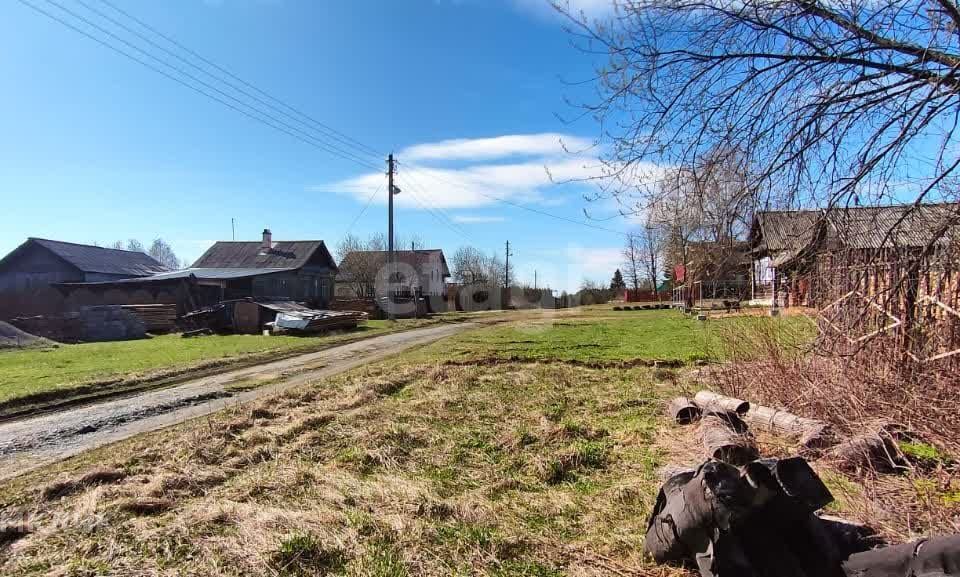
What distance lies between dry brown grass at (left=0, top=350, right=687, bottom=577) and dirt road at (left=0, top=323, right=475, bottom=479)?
77 centimetres

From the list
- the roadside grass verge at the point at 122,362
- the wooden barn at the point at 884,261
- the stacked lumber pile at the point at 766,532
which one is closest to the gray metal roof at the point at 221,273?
the roadside grass verge at the point at 122,362

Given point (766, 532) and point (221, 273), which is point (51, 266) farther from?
point (766, 532)

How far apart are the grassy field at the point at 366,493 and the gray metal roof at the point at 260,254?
31.2 meters

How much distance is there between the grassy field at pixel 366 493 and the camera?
326 centimetres

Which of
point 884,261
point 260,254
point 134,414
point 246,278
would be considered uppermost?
point 260,254

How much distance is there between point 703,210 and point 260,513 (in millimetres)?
4463

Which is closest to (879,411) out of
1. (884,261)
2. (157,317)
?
(884,261)

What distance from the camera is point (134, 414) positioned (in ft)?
25.8

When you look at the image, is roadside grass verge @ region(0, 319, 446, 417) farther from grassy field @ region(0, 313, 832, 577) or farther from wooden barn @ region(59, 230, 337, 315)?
wooden barn @ region(59, 230, 337, 315)

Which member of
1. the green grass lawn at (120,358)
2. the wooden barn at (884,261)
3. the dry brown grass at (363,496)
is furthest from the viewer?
the green grass lawn at (120,358)

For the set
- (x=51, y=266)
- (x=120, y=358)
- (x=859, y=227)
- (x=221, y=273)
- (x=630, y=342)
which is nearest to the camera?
(x=859, y=227)

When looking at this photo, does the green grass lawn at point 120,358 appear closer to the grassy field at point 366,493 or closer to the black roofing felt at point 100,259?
the grassy field at point 366,493

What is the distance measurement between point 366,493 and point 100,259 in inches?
1583

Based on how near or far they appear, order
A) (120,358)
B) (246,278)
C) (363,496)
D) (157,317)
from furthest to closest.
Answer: (246,278), (157,317), (120,358), (363,496)
